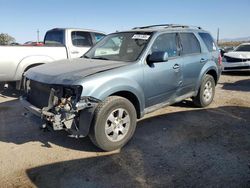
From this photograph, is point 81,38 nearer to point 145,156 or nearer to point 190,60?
point 190,60

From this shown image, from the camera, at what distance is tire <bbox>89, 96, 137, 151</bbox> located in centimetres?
390

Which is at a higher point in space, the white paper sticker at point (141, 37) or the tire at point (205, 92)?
the white paper sticker at point (141, 37)

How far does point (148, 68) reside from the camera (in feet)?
15.4

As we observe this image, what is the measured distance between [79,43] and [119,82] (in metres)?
4.68

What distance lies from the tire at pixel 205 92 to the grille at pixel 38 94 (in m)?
3.49

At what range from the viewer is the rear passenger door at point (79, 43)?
812 cm

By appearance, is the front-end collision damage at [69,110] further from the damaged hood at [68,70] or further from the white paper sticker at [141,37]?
the white paper sticker at [141,37]

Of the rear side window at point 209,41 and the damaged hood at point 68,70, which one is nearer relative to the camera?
the damaged hood at point 68,70

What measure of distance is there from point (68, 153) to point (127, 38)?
2.43 metres

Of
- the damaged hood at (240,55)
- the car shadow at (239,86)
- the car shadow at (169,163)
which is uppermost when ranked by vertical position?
the damaged hood at (240,55)

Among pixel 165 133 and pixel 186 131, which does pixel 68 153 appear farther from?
pixel 186 131

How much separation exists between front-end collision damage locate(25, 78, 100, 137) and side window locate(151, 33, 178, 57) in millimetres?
1759

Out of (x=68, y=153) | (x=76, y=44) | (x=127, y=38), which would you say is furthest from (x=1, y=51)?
(x=68, y=153)

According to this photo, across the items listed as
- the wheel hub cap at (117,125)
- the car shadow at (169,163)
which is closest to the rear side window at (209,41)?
the car shadow at (169,163)
